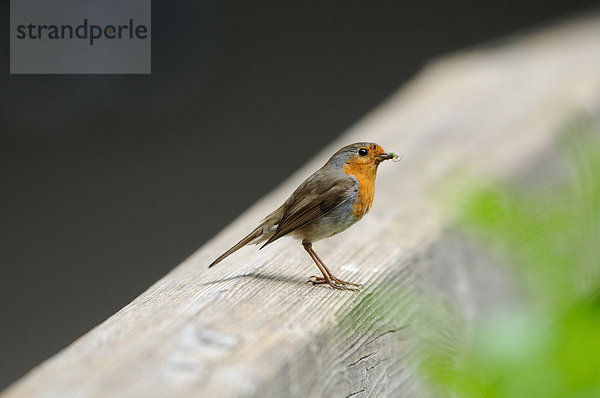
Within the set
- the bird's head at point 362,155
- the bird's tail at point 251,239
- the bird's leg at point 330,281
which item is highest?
the bird's head at point 362,155

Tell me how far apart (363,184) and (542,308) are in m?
0.98

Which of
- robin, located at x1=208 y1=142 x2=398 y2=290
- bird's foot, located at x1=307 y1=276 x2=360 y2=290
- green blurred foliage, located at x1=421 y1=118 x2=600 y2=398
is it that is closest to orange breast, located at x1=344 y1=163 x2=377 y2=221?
robin, located at x1=208 y1=142 x2=398 y2=290

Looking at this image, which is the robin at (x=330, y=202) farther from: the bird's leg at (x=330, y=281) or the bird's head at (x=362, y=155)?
the bird's leg at (x=330, y=281)

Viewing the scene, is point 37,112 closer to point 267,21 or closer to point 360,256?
point 267,21

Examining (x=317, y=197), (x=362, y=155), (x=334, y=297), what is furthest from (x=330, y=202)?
(x=334, y=297)

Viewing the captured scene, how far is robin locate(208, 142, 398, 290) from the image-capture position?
206 cm

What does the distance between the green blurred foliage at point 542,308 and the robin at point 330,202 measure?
1.93 feet

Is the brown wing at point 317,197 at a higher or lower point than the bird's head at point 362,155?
lower
